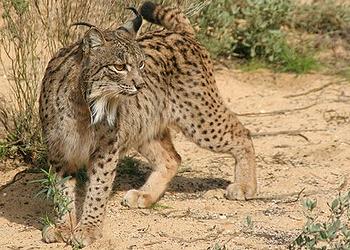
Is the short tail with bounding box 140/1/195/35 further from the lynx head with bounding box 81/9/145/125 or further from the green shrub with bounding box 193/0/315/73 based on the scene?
the green shrub with bounding box 193/0/315/73

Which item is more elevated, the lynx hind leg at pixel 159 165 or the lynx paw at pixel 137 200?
the lynx hind leg at pixel 159 165

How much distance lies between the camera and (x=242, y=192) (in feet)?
22.4

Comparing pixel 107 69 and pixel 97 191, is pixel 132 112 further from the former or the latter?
pixel 107 69

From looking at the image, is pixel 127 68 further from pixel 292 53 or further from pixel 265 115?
pixel 292 53

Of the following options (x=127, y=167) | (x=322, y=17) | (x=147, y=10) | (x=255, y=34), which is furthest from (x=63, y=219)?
(x=322, y=17)

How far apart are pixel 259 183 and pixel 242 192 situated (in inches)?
14.4

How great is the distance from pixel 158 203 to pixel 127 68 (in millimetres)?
1472

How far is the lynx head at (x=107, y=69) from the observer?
5.51 metres

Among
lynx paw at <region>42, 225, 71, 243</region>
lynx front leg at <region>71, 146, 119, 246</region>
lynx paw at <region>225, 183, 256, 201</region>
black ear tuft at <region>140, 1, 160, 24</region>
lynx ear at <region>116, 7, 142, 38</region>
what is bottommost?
lynx paw at <region>225, 183, 256, 201</region>

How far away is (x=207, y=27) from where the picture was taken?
934 centimetres

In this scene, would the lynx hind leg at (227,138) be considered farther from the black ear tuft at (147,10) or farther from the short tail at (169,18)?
the black ear tuft at (147,10)

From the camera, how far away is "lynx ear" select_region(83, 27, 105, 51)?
18.2 feet

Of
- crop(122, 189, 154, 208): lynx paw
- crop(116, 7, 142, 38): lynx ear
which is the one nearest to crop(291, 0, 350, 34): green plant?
crop(122, 189, 154, 208): lynx paw

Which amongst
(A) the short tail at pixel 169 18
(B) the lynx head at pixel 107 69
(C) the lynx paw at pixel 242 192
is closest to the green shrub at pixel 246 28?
(A) the short tail at pixel 169 18
